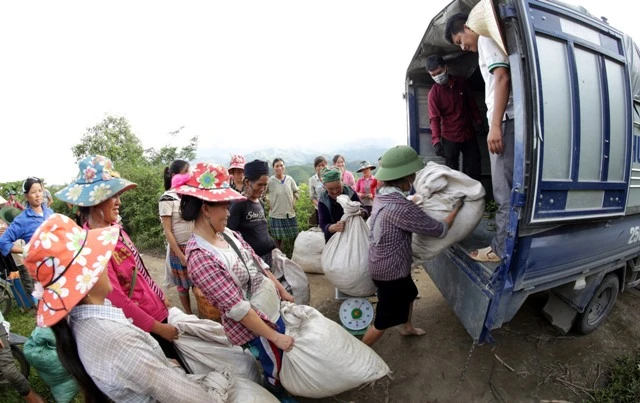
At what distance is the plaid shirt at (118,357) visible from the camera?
48.8 inches

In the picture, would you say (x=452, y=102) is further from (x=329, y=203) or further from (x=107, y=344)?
(x=107, y=344)

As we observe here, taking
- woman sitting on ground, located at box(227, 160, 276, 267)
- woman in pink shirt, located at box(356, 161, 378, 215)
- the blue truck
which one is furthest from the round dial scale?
woman in pink shirt, located at box(356, 161, 378, 215)

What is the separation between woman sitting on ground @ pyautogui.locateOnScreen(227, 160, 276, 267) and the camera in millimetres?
2723

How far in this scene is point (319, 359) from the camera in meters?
1.85

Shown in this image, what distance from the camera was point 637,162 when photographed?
2592 mm

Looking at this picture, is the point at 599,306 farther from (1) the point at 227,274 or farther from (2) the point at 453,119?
(1) the point at 227,274

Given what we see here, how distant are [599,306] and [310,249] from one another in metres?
3.23

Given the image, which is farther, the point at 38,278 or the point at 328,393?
the point at 328,393

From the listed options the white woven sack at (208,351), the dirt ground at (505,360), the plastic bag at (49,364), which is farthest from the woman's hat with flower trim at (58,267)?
the dirt ground at (505,360)

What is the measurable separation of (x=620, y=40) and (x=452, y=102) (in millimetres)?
1287

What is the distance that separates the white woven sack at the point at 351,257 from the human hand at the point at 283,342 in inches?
37.5

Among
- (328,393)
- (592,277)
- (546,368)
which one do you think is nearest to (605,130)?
(592,277)

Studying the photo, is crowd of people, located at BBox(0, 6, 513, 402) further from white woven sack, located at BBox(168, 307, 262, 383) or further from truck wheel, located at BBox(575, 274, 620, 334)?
truck wheel, located at BBox(575, 274, 620, 334)

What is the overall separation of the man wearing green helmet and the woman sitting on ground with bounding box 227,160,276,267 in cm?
101
